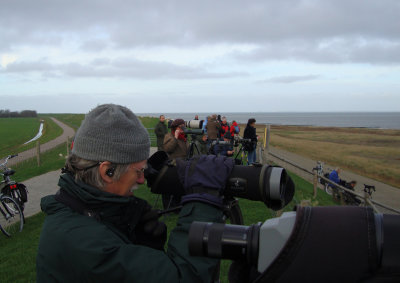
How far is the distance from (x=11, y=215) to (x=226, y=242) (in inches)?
210

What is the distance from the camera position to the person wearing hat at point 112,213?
1.05 m

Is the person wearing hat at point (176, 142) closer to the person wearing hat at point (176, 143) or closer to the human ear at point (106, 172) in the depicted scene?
the person wearing hat at point (176, 143)

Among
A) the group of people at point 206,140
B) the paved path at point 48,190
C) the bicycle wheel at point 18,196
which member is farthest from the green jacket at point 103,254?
the paved path at point 48,190

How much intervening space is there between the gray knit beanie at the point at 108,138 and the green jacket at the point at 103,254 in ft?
0.47

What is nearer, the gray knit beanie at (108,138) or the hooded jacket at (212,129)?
the gray knit beanie at (108,138)

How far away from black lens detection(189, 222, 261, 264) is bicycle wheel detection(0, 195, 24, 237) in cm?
517

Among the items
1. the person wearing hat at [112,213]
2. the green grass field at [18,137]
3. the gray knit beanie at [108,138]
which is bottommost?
the green grass field at [18,137]

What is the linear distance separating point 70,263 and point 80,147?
0.43 m

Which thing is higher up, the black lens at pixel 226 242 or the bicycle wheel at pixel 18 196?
the black lens at pixel 226 242

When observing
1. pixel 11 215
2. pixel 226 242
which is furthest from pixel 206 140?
pixel 226 242

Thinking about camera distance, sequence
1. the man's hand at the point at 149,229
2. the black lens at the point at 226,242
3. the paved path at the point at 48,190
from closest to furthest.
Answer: the black lens at the point at 226,242
the man's hand at the point at 149,229
the paved path at the point at 48,190

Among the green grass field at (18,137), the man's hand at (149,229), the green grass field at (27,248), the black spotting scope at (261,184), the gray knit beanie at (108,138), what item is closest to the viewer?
the gray knit beanie at (108,138)

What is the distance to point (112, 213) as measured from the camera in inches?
49.2

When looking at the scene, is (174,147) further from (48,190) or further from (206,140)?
(48,190)
